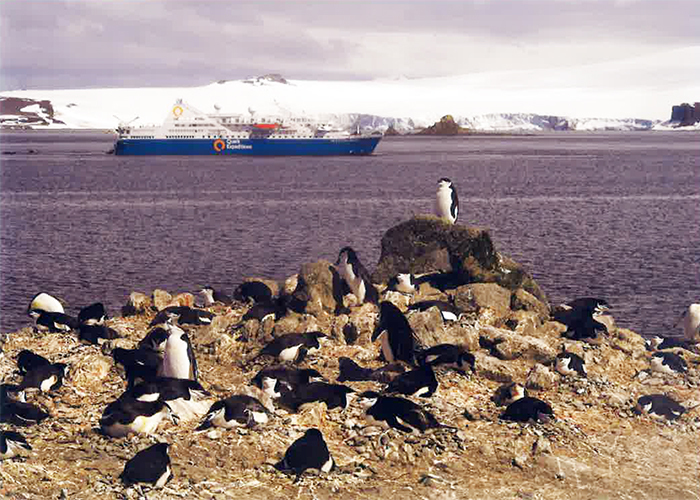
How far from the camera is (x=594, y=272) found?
30609 mm

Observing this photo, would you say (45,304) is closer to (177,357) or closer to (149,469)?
(177,357)

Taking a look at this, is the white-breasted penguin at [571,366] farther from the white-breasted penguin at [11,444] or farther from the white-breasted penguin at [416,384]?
the white-breasted penguin at [11,444]

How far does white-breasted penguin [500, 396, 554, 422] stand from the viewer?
12953 millimetres

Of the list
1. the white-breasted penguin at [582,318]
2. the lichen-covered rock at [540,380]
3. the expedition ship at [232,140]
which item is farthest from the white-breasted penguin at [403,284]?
the expedition ship at [232,140]

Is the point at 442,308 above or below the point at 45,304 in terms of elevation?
above

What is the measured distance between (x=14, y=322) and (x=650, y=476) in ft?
53.6

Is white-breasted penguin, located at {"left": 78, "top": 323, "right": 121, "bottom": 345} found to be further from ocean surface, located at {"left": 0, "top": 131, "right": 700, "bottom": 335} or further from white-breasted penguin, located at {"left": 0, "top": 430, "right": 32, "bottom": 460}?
ocean surface, located at {"left": 0, "top": 131, "right": 700, "bottom": 335}

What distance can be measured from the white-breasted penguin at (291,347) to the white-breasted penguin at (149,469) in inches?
166

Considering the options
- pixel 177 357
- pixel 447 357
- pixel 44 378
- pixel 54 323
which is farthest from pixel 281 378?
pixel 54 323

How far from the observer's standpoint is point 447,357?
1477 cm

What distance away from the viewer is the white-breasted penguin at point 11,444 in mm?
11398

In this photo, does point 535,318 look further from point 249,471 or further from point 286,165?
point 286,165

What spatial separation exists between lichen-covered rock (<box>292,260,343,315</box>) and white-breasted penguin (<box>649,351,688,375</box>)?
5.87m

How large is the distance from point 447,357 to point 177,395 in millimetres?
4431
